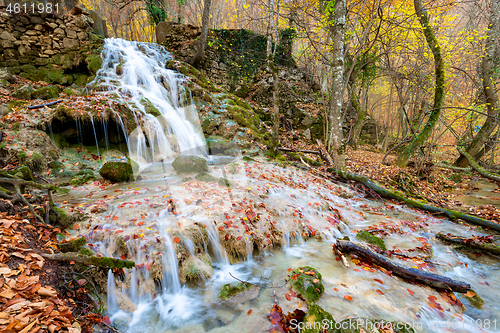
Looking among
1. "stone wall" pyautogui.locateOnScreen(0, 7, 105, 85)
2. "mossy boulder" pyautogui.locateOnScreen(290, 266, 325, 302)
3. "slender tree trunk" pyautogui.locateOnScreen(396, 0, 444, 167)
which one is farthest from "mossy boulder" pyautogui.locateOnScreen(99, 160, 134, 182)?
"slender tree trunk" pyautogui.locateOnScreen(396, 0, 444, 167)

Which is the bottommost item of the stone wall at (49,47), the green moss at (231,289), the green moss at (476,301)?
the green moss at (476,301)

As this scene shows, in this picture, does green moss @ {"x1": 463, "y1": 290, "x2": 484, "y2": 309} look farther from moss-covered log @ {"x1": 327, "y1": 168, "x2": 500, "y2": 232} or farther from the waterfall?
the waterfall

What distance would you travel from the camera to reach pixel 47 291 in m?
2.11

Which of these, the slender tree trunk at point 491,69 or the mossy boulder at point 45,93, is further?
the slender tree trunk at point 491,69

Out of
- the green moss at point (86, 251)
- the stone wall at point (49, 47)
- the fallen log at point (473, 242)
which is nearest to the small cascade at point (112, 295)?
the green moss at point (86, 251)

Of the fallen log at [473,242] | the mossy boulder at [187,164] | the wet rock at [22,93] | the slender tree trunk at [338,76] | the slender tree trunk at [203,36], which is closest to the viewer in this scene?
the fallen log at [473,242]

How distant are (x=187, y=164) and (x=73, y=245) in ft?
13.5

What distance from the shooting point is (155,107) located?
9.02 metres

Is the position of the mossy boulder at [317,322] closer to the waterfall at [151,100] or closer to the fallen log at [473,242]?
the fallen log at [473,242]

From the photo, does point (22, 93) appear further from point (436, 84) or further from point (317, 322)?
point (436, 84)

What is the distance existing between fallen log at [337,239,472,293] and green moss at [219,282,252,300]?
6.61 feet

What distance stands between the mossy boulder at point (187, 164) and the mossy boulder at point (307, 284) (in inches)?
→ 180

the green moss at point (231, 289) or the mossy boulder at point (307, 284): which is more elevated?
the mossy boulder at point (307, 284)

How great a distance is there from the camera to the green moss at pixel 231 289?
3.17 meters
